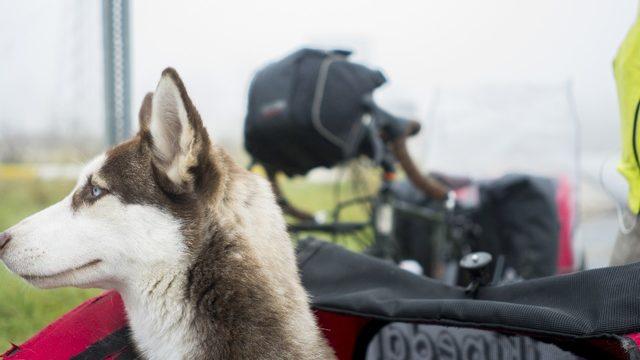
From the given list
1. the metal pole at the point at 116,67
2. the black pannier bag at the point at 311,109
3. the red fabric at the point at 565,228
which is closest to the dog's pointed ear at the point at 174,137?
the black pannier bag at the point at 311,109

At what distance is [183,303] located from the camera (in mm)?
1363

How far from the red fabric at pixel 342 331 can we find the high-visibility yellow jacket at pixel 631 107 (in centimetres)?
83

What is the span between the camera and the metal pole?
282cm

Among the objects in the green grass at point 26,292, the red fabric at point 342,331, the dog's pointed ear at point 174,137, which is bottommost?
the green grass at point 26,292

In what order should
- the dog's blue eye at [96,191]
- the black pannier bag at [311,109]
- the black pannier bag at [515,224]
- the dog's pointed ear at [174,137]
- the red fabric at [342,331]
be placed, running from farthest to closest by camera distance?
1. the black pannier bag at [515,224]
2. the black pannier bag at [311,109]
3. the red fabric at [342,331]
4. the dog's blue eye at [96,191]
5. the dog's pointed ear at [174,137]

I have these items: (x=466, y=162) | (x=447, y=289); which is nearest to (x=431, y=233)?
(x=466, y=162)

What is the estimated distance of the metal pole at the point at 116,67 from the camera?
9.27 feet

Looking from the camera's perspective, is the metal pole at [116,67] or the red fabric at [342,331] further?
the metal pole at [116,67]

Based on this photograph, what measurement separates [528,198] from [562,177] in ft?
2.11

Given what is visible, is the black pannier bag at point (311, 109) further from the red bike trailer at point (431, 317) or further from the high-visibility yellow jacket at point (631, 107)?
the high-visibility yellow jacket at point (631, 107)

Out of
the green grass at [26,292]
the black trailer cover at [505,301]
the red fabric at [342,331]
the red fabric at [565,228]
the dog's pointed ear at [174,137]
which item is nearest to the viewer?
the black trailer cover at [505,301]

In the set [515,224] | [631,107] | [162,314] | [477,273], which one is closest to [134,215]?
[162,314]

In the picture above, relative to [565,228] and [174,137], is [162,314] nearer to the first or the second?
[174,137]

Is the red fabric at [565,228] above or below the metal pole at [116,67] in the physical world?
below
